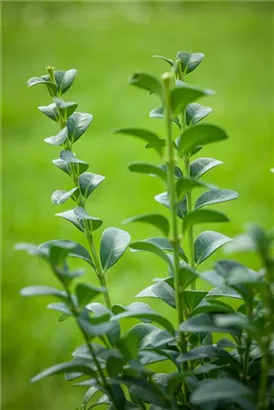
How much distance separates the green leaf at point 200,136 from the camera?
0.43m

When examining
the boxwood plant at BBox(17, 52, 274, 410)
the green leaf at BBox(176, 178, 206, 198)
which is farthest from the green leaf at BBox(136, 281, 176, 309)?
the green leaf at BBox(176, 178, 206, 198)

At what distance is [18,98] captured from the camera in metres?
3.59

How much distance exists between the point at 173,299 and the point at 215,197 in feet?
0.27

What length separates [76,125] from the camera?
543 mm

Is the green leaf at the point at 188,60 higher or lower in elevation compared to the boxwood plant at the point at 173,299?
higher

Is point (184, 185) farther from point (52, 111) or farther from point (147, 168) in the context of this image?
point (52, 111)

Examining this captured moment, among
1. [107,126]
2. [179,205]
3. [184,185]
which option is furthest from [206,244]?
[107,126]

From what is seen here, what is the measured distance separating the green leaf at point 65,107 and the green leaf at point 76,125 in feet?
0.05

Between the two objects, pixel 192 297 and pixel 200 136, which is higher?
pixel 200 136

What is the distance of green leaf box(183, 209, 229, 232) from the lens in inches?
17.3

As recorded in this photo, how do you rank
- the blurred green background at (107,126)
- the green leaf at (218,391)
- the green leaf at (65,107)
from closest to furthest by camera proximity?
the green leaf at (218,391) < the green leaf at (65,107) < the blurred green background at (107,126)

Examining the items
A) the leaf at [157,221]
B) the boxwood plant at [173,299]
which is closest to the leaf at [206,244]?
the boxwood plant at [173,299]

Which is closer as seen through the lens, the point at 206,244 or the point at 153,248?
the point at 153,248

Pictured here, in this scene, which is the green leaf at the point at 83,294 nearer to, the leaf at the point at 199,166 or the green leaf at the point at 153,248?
the green leaf at the point at 153,248
